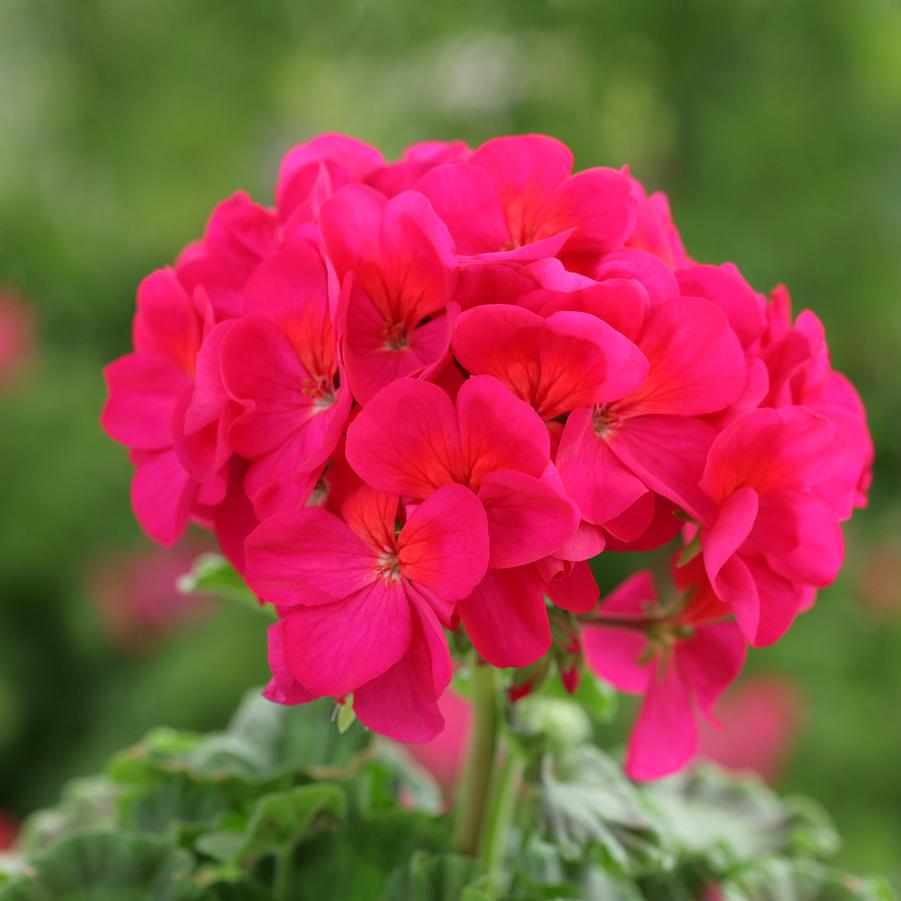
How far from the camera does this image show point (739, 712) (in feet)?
6.62

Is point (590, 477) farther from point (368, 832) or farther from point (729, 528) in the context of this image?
point (368, 832)

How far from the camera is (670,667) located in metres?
0.63

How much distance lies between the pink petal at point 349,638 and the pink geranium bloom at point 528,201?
0.54 feet

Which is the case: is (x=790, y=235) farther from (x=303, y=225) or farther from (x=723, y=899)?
(x=303, y=225)

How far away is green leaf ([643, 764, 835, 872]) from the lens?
2.67ft

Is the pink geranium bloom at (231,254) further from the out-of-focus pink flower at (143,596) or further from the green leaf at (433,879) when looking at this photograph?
the out-of-focus pink flower at (143,596)

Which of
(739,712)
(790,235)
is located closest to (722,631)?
(739,712)

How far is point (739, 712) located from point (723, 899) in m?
1.24

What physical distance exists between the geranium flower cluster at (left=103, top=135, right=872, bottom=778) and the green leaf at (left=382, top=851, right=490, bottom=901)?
152 millimetres

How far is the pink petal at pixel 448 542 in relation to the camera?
0.46 m

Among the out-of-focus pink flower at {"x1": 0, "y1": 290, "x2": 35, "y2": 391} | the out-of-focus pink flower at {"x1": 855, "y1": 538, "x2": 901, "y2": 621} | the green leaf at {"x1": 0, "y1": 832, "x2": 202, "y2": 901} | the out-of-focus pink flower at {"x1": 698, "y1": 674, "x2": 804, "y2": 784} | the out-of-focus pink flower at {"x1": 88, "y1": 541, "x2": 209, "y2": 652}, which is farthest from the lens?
the out-of-focus pink flower at {"x1": 0, "y1": 290, "x2": 35, "y2": 391}

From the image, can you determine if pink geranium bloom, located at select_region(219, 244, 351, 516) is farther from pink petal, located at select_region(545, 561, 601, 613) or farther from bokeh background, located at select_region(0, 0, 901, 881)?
bokeh background, located at select_region(0, 0, 901, 881)

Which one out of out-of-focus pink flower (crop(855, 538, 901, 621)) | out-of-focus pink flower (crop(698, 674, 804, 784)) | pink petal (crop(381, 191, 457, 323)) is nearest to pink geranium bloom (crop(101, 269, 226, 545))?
pink petal (crop(381, 191, 457, 323))

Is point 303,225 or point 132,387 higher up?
point 303,225
